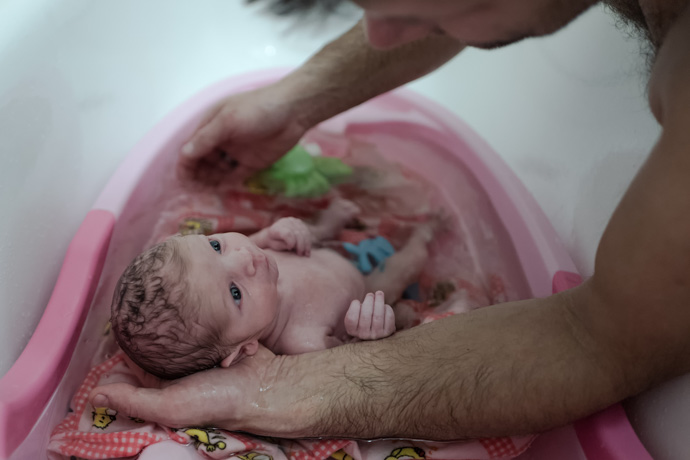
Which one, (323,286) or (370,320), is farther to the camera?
(323,286)

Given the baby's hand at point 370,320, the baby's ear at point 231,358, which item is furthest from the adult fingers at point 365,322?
the baby's ear at point 231,358

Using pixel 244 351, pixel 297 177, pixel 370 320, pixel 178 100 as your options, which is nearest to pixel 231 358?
pixel 244 351

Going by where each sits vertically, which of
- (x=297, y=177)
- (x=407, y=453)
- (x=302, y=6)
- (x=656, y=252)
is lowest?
(x=407, y=453)

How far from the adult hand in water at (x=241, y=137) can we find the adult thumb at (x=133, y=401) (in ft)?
1.96

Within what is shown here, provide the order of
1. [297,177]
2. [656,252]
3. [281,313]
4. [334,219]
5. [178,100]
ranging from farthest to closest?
[178,100] < [297,177] < [334,219] < [281,313] < [656,252]

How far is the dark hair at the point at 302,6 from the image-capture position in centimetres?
88

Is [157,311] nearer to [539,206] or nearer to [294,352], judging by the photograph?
[294,352]

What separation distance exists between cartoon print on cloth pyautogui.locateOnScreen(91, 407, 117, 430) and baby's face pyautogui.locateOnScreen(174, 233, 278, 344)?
242 mm

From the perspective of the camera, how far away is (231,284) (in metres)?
1.04

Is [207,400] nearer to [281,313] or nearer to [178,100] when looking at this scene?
[281,313]

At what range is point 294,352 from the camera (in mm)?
1135

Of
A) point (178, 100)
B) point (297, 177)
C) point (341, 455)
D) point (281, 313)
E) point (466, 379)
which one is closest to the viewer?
point (466, 379)

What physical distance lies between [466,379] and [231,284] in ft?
1.37

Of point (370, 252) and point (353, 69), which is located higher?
point (353, 69)
